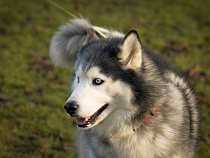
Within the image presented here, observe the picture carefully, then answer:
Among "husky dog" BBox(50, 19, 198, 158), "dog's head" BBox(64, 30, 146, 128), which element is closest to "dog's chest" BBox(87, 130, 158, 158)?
"husky dog" BBox(50, 19, 198, 158)

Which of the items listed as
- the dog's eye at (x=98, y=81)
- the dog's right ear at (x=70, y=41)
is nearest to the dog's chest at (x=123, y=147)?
the dog's eye at (x=98, y=81)

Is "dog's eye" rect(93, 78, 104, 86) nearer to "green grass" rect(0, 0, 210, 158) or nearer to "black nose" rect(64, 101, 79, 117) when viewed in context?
"black nose" rect(64, 101, 79, 117)

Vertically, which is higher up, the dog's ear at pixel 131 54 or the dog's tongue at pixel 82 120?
the dog's ear at pixel 131 54

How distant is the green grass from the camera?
197 inches

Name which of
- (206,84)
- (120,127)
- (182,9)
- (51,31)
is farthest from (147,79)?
(182,9)

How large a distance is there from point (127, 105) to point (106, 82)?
0.82 ft

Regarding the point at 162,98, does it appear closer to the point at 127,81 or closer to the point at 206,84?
the point at 127,81

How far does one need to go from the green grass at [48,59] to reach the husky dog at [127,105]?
4.51 feet

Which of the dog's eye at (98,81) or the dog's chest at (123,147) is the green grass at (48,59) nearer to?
the dog's chest at (123,147)

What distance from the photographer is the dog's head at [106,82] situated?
2.90m

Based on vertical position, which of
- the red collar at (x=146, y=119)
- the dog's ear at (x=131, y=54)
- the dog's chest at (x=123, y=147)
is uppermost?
the dog's ear at (x=131, y=54)

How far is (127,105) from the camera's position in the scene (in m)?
3.00

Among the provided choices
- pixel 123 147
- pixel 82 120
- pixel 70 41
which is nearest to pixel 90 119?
pixel 82 120

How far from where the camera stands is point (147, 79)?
3084mm
